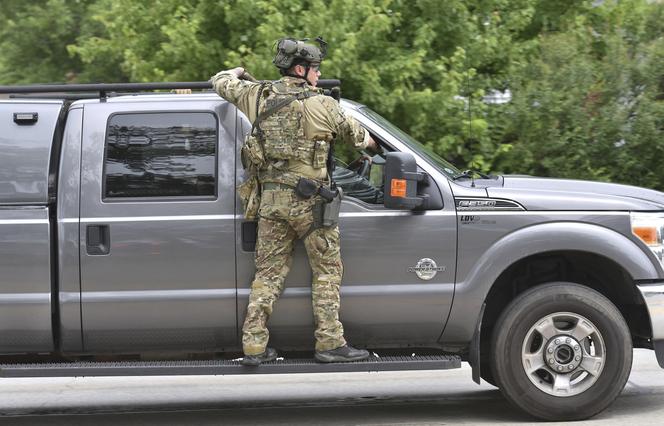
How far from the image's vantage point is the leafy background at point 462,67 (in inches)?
434

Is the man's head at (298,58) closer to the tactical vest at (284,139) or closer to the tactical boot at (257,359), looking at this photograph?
the tactical vest at (284,139)

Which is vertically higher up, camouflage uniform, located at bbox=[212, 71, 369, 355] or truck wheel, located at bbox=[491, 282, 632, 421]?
camouflage uniform, located at bbox=[212, 71, 369, 355]

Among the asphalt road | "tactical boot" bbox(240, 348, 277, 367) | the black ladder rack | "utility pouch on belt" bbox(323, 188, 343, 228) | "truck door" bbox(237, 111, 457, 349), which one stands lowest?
the asphalt road

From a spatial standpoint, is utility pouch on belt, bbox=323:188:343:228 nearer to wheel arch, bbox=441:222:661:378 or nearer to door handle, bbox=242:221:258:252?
door handle, bbox=242:221:258:252

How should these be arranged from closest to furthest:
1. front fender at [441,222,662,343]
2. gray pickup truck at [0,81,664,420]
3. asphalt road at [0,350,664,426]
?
1. gray pickup truck at [0,81,664,420]
2. front fender at [441,222,662,343]
3. asphalt road at [0,350,664,426]

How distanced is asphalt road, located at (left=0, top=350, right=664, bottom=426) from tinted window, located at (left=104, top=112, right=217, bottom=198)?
5.45 ft

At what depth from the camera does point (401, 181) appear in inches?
227

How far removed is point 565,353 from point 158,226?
247cm

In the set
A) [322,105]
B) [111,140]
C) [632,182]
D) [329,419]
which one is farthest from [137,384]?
[632,182]

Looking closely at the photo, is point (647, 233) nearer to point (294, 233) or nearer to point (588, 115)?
point (294, 233)

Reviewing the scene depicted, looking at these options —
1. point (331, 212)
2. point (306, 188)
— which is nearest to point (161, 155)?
point (306, 188)

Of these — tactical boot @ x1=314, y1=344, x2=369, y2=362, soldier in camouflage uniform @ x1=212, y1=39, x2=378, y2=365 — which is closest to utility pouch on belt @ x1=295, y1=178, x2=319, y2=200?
soldier in camouflage uniform @ x1=212, y1=39, x2=378, y2=365

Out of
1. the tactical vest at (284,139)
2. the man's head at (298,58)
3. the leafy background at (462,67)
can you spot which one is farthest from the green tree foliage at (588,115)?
the tactical vest at (284,139)

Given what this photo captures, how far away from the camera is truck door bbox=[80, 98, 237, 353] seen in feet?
19.2
